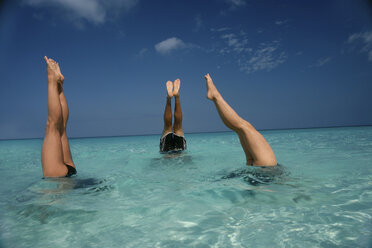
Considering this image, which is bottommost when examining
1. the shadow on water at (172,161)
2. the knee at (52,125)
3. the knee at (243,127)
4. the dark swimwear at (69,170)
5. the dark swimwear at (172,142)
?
the shadow on water at (172,161)

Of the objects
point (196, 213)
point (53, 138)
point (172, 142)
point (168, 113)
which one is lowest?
point (196, 213)

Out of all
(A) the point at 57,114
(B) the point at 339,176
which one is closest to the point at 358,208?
(B) the point at 339,176

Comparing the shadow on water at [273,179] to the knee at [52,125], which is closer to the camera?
the shadow on water at [273,179]

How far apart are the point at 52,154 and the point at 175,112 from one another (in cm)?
351

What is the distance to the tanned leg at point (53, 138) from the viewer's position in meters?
2.81

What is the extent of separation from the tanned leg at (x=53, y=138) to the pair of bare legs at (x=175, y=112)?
117 inches

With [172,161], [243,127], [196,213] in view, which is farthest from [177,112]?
[196,213]

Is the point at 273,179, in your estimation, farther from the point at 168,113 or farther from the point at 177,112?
the point at 177,112

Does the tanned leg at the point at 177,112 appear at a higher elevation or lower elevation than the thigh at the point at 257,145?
higher

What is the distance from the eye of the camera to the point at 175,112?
5.96m

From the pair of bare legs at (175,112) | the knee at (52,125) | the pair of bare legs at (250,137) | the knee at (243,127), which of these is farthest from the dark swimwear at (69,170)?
the pair of bare legs at (175,112)

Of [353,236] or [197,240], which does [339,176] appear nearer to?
[353,236]

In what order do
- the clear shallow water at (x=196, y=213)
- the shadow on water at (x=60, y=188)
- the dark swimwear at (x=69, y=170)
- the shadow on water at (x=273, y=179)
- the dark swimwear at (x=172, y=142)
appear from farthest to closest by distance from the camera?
the dark swimwear at (x=172, y=142), the dark swimwear at (x=69, y=170), the shadow on water at (x=60, y=188), the shadow on water at (x=273, y=179), the clear shallow water at (x=196, y=213)

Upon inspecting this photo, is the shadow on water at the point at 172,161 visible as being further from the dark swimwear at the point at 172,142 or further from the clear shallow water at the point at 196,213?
the clear shallow water at the point at 196,213
